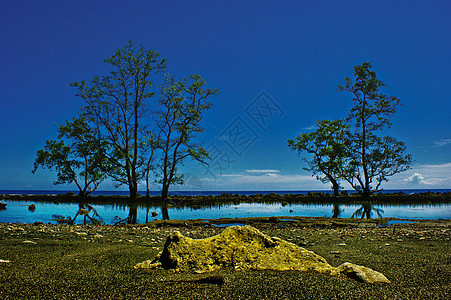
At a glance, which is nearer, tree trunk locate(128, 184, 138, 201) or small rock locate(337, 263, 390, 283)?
small rock locate(337, 263, 390, 283)

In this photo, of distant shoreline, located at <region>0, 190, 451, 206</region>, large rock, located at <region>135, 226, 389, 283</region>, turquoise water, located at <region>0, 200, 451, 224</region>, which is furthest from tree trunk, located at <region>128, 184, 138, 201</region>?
large rock, located at <region>135, 226, 389, 283</region>

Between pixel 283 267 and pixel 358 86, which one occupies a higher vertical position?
pixel 358 86

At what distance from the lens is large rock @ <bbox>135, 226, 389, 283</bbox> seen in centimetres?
429

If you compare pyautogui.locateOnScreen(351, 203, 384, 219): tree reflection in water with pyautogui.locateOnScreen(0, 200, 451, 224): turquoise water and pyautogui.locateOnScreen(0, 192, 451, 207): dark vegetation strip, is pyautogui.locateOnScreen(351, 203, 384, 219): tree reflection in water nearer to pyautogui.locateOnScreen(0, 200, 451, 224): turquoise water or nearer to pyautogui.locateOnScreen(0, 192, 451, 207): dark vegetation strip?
pyautogui.locateOnScreen(0, 200, 451, 224): turquoise water

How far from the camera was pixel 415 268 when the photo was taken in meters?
4.49

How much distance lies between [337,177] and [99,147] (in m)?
28.5

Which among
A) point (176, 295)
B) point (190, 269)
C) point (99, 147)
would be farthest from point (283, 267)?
point (99, 147)

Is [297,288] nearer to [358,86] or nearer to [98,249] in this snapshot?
[98,249]

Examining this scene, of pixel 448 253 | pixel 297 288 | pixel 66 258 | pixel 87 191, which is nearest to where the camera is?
pixel 297 288

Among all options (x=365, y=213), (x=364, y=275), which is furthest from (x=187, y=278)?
(x=365, y=213)

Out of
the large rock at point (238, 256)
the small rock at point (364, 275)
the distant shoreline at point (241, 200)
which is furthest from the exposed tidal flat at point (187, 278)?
the distant shoreline at point (241, 200)

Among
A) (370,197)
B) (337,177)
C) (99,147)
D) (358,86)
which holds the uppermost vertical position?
(358,86)

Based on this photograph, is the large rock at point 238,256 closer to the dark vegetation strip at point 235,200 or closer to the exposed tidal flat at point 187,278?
the exposed tidal flat at point 187,278

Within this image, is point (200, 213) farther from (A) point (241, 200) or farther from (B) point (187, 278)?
(B) point (187, 278)
